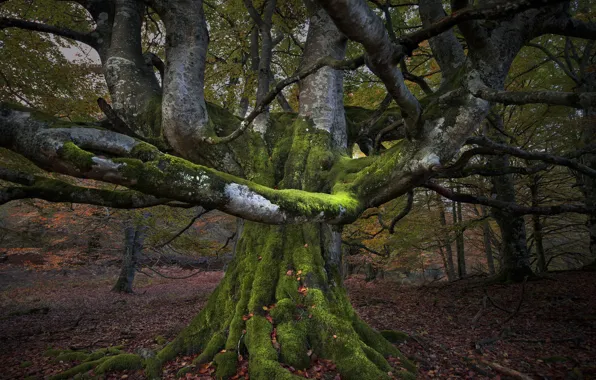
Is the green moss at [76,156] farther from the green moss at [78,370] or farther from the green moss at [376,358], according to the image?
the green moss at [376,358]

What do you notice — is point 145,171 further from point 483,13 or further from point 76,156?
point 483,13

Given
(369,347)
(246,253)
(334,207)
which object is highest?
(334,207)

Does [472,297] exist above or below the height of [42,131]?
below

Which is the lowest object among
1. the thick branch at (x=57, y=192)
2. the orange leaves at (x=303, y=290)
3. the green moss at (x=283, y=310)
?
the green moss at (x=283, y=310)

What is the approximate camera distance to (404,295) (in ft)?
32.6

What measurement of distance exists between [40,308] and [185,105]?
385 inches

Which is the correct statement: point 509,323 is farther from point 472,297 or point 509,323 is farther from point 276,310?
point 276,310

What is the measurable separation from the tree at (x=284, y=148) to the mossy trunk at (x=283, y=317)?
0.02 meters

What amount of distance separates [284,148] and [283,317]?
100 inches

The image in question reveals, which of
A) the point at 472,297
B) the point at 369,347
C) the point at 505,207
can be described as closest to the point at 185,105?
the point at 369,347

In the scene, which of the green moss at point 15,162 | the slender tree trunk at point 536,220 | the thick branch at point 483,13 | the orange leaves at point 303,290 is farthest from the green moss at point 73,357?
the slender tree trunk at point 536,220

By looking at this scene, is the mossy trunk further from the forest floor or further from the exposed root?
the forest floor

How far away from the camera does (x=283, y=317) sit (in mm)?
3592

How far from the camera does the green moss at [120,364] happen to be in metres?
3.79
